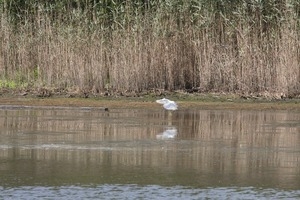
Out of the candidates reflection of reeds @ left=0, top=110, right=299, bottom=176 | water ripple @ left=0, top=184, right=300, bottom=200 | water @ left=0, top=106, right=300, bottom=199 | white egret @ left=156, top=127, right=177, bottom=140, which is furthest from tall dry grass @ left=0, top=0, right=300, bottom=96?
water ripple @ left=0, top=184, right=300, bottom=200

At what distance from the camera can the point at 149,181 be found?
830cm

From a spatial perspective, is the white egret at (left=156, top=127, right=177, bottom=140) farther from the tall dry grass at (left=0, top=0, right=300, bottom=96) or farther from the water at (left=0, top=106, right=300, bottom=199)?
the tall dry grass at (left=0, top=0, right=300, bottom=96)

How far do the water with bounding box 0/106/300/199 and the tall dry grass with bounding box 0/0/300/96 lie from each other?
265 cm

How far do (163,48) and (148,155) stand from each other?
8.18 metres

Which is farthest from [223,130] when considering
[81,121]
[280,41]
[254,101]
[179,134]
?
[280,41]

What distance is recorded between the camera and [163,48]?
1797cm

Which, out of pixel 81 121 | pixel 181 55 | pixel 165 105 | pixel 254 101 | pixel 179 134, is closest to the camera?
pixel 179 134

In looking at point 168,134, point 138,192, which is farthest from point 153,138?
point 138,192

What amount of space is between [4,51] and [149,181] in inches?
430

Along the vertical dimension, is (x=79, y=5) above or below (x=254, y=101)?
above

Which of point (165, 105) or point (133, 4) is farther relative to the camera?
point (133, 4)

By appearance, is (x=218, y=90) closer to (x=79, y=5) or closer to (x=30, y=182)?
(x=79, y=5)

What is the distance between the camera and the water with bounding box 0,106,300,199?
7930mm

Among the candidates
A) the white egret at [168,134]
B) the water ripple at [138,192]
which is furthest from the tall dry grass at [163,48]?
the water ripple at [138,192]
